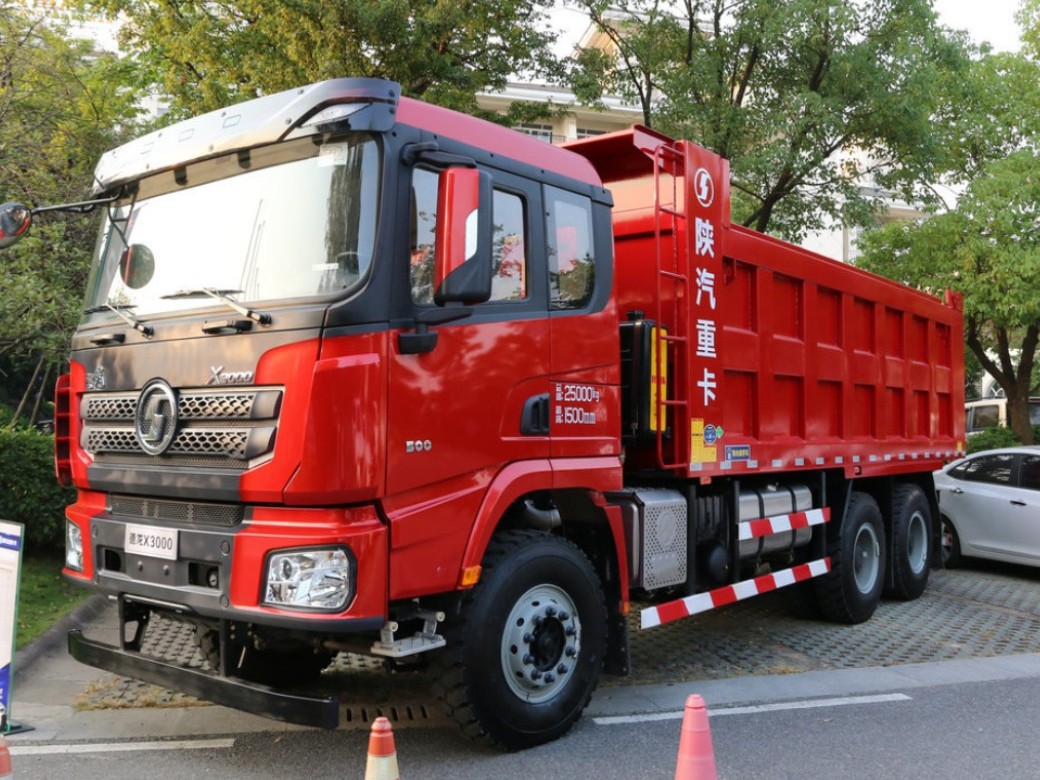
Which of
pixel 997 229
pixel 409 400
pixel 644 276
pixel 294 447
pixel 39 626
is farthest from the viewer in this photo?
pixel 997 229

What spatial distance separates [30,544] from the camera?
8219 millimetres

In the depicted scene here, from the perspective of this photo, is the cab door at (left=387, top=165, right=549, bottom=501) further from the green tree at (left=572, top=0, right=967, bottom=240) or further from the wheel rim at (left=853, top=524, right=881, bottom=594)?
the green tree at (left=572, top=0, right=967, bottom=240)

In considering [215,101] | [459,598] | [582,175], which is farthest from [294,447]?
[215,101]

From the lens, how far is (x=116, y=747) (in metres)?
4.67

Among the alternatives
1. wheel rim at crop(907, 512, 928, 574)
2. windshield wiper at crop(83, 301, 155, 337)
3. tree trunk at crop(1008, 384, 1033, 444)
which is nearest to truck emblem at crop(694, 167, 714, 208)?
windshield wiper at crop(83, 301, 155, 337)

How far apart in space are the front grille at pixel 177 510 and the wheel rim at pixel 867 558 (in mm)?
5682

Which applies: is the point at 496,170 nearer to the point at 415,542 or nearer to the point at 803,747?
the point at 415,542

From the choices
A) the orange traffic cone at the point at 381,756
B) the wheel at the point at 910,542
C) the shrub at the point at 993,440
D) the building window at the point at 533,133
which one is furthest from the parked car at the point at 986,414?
the orange traffic cone at the point at 381,756

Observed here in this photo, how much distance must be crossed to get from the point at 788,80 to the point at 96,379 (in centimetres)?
997

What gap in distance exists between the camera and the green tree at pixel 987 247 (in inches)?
591

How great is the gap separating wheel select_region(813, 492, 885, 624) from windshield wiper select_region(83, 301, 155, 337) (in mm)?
5648

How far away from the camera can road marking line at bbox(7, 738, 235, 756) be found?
4605mm

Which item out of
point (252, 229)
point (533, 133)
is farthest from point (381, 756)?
point (533, 133)

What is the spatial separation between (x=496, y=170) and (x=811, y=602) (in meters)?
5.09
